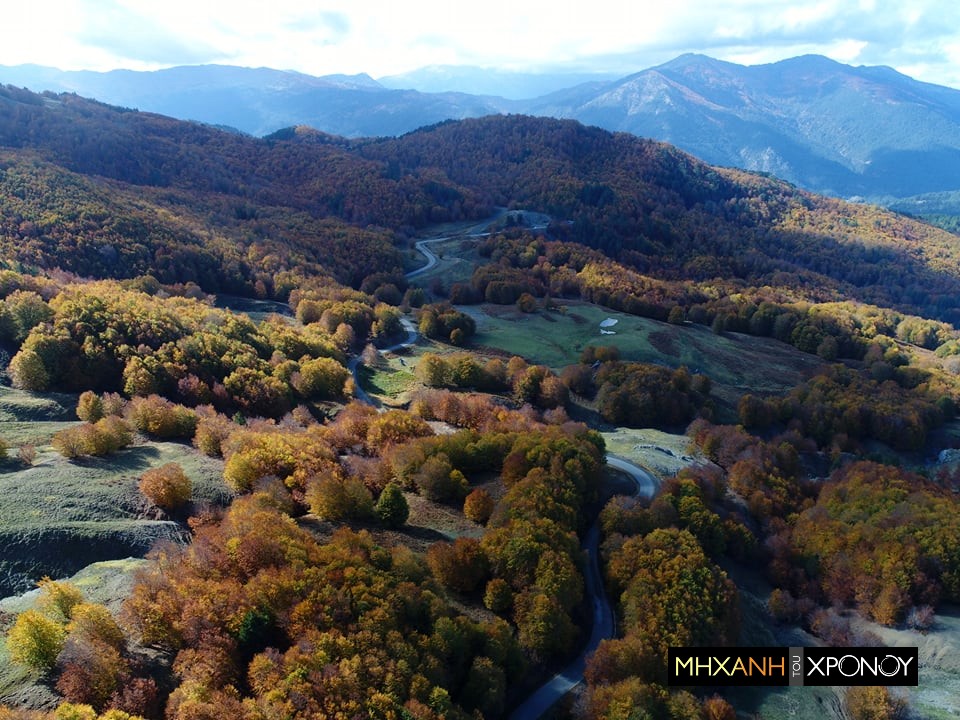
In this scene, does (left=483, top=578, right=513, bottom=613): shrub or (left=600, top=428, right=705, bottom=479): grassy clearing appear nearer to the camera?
(left=483, top=578, right=513, bottom=613): shrub

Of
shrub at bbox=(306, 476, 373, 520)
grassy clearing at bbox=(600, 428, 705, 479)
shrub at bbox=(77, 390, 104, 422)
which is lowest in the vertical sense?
grassy clearing at bbox=(600, 428, 705, 479)

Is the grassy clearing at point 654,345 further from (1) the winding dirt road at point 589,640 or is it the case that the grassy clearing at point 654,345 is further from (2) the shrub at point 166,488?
(2) the shrub at point 166,488

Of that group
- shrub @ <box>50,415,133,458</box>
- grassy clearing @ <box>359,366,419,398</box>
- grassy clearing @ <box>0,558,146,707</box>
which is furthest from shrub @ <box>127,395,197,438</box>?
grassy clearing @ <box>359,366,419,398</box>

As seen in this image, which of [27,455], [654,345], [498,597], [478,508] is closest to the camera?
[498,597]

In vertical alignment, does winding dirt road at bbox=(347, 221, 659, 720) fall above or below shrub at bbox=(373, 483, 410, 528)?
below

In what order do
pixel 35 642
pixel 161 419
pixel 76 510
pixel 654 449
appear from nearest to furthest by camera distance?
pixel 35 642
pixel 76 510
pixel 161 419
pixel 654 449

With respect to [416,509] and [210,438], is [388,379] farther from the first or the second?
[416,509]

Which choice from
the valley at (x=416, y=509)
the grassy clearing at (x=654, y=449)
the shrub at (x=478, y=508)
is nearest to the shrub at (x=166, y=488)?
the valley at (x=416, y=509)

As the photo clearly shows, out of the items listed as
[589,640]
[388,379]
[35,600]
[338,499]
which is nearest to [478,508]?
[338,499]

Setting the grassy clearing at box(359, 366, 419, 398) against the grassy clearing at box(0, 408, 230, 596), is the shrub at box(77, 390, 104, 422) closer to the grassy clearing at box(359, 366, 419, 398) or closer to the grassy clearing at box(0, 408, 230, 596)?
the grassy clearing at box(0, 408, 230, 596)

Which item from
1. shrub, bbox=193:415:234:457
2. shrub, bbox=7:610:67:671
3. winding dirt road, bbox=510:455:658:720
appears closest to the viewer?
shrub, bbox=7:610:67:671
